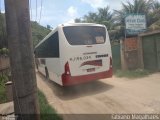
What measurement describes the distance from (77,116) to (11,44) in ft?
13.3

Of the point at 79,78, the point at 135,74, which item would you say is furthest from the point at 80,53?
the point at 135,74

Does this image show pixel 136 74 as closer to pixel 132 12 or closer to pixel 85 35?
pixel 85 35

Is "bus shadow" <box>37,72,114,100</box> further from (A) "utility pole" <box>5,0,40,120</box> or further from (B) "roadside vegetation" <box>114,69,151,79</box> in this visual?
(A) "utility pole" <box>5,0,40,120</box>

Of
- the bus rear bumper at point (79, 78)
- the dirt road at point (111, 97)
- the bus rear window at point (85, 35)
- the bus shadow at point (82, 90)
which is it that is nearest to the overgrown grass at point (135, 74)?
the dirt road at point (111, 97)

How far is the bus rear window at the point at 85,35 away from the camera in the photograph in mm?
10453

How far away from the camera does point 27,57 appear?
397 centimetres

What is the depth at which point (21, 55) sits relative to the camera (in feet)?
12.9

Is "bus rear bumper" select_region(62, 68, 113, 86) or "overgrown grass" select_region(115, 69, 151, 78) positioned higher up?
"bus rear bumper" select_region(62, 68, 113, 86)

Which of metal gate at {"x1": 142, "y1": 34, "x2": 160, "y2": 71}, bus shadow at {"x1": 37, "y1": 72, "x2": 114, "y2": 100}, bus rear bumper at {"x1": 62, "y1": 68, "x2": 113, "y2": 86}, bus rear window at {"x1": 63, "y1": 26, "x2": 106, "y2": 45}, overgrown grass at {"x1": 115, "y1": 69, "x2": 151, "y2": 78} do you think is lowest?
bus shadow at {"x1": 37, "y1": 72, "x2": 114, "y2": 100}

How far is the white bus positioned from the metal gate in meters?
3.53

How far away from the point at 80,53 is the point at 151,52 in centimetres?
507

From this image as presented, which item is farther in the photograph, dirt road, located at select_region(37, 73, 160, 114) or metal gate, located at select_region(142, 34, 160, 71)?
metal gate, located at select_region(142, 34, 160, 71)

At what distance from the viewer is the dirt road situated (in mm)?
7621

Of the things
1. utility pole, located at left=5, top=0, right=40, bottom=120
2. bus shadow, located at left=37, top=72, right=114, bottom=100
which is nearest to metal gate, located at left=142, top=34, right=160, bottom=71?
bus shadow, located at left=37, top=72, right=114, bottom=100
